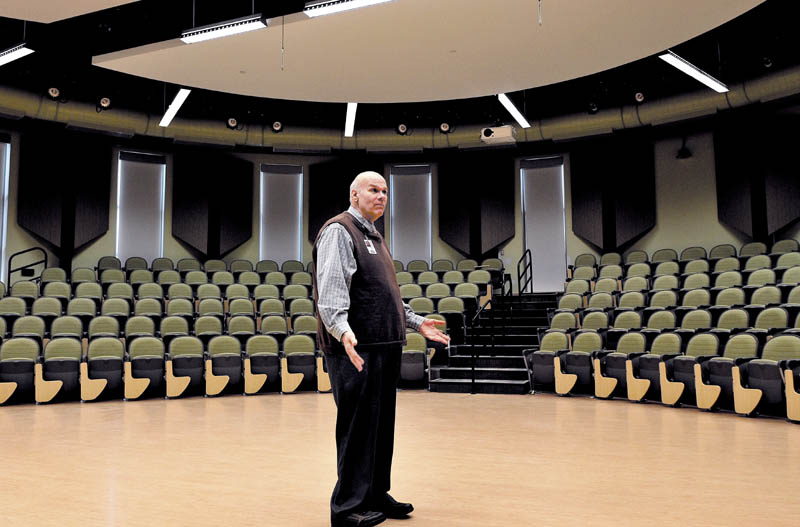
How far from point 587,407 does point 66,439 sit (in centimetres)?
450

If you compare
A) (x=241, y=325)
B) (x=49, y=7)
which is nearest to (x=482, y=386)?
(x=241, y=325)

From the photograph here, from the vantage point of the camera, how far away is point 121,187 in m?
11.9

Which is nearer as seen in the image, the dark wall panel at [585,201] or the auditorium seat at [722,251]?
the auditorium seat at [722,251]

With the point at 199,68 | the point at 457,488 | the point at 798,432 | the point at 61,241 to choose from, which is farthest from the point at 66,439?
the point at 61,241

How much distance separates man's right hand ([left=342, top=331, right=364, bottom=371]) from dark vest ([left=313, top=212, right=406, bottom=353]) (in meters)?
0.16

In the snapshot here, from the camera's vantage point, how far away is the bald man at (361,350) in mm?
2246

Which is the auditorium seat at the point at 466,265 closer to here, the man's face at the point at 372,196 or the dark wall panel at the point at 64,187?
the dark wall panel at the point at 64,187

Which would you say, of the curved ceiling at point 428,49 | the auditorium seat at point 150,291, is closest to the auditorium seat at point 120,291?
the auditorium seat at point 150,291

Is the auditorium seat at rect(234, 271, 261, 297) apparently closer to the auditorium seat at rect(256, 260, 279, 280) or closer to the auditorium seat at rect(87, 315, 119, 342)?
the auditorium seat at rect(256, 260, 279, 280)

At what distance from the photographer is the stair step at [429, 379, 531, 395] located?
733cm

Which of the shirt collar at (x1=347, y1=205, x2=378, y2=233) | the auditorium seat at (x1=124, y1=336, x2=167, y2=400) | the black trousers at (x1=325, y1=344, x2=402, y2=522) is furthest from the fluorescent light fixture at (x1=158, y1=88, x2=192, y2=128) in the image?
the black trousers at (x1=325, y1=344, x2=402, y2=522)

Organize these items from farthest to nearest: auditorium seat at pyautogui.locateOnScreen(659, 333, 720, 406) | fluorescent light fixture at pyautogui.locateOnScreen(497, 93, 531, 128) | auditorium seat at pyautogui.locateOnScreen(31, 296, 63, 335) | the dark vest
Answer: fluorescent light fixture at pyautogui.locateOnScreen(497, 93, 531, 128), auditorium seat at pyautogui.locateOnScreen(31, 296, 63, 335), auditorium seat at pyautogui.locateOnScreen(659, 333, 720, 406), the dark vest

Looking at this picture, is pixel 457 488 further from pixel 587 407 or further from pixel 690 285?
pixel 690 285

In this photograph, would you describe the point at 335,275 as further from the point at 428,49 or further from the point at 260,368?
the point at 428,49
